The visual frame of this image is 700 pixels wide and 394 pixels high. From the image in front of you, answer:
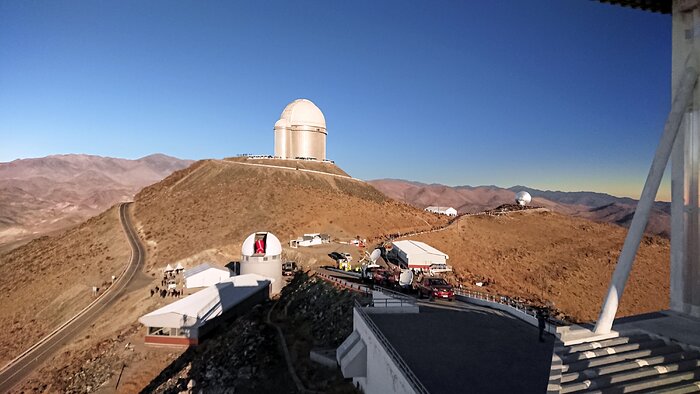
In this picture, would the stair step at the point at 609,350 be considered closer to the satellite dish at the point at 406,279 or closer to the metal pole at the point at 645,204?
the metal pole at the point at 645,204

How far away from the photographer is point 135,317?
3111 cm

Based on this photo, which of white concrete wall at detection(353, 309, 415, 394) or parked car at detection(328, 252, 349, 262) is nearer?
white concrete wall at detection(353, 309, 415, 394)

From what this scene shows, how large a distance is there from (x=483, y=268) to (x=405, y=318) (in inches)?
1128

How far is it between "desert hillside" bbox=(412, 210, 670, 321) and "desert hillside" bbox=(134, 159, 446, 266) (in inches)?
391

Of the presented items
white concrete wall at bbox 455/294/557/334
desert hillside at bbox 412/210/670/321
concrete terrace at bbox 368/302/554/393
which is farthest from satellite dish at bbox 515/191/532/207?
concrete terrace at bbox 368/302/554/393

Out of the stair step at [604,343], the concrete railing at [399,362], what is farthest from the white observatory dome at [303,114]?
the stair step at [604,343]

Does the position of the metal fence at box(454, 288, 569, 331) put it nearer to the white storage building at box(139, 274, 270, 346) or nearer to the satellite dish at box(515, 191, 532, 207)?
the white storage building at box(139, 274, 270, 346)

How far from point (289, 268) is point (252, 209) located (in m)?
21.8

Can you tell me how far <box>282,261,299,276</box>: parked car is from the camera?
125 ft

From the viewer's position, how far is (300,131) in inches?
3036

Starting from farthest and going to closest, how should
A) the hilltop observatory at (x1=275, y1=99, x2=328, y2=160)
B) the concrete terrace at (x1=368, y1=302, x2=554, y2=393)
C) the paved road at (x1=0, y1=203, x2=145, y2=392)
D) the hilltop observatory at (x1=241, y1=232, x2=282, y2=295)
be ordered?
the hilltop observatory at (x1=275, y1=99, x2=328, y2=160) < the hilltop observatory at (x1=241, y1=232, x2=282, y2=295) < the paved road at (x1=0, y1=203, x2=145, y2=392) < the concrete terrace at (x1=368, y1=302, x2=554, y2=393)

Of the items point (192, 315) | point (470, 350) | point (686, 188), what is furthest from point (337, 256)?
point (686, 188)

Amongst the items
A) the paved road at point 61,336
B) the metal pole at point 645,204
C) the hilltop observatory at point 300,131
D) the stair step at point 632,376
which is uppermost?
the hilltop observatory at point 300,131

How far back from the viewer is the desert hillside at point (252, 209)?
5047cm
